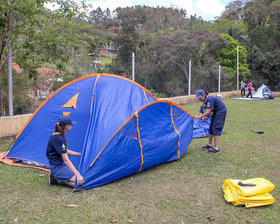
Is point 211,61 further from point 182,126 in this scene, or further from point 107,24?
point 182,126

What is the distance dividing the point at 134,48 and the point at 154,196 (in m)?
22.2

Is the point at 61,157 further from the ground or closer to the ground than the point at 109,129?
closer to the ground

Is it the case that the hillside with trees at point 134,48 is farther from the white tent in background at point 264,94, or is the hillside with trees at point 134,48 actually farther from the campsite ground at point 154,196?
the campsite ground at point 154,196

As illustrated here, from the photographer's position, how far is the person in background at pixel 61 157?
13.2 ft

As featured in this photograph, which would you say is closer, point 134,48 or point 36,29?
point 36,29

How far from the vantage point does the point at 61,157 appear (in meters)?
4.32

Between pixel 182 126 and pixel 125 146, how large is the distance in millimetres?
1602

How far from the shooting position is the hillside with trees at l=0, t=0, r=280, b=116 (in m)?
7.55

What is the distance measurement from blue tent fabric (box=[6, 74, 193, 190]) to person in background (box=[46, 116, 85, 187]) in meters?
0.19

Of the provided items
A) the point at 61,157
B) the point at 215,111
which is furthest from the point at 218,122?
the point at 61,157

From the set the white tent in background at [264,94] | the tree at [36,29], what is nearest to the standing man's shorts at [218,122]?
the tree at [36,29]

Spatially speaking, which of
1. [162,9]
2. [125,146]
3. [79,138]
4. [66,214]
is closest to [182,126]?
[125,146]

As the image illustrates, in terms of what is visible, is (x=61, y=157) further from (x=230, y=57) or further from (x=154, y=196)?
(x=230, y=57)

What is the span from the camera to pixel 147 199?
3.88m
